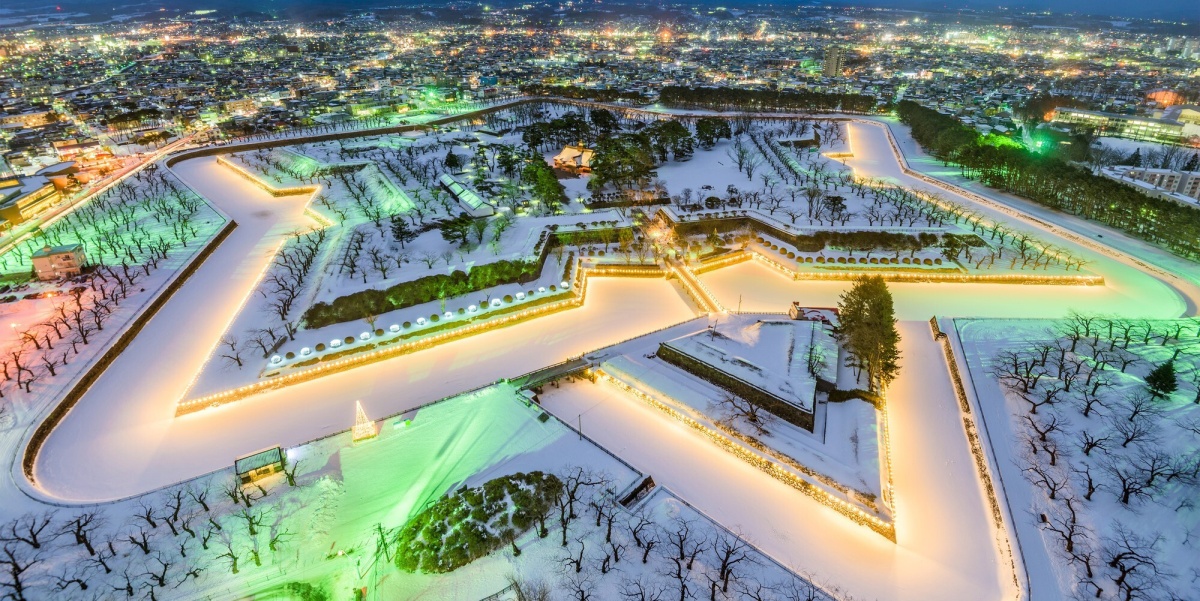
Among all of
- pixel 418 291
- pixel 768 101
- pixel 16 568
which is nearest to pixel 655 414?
pixel 418 291

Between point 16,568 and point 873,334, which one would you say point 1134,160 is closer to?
point 873,334

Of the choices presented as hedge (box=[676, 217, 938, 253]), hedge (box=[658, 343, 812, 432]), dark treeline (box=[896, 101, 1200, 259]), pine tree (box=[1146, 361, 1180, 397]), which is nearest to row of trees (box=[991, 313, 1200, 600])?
pine tree (box=[1146, 361, 1180, 397])

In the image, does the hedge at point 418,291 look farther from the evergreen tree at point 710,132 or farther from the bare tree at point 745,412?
the evergreen tree at point 710,132

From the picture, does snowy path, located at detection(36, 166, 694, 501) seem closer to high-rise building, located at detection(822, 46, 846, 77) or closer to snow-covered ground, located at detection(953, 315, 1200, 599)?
snow-covered ground, located at detection(953, 315, 1200, 599)

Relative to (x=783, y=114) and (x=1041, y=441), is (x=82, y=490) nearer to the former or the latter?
(x=1041, y=441)

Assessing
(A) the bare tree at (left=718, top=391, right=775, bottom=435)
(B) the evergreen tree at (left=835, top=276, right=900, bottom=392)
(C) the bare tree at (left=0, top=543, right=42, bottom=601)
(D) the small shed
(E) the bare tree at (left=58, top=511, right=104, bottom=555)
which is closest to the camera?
(C) the bare tree at (left=0, top=543, right=42, bottom=601)

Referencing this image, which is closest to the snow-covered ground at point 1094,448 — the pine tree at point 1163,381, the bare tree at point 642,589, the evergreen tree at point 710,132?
the pine tree at point 1163,381

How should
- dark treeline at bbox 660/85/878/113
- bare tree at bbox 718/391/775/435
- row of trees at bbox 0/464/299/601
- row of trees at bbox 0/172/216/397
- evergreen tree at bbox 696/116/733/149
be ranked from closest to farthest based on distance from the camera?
row of trees at bbox 0/464/299/601 < bare tree at bbox 718/391/775/435 < row of trees at bbox 0/172/216/397 < evergreen tree at bbox 696/116/733/149 < dark treeline at bbox 660/85/878/113
